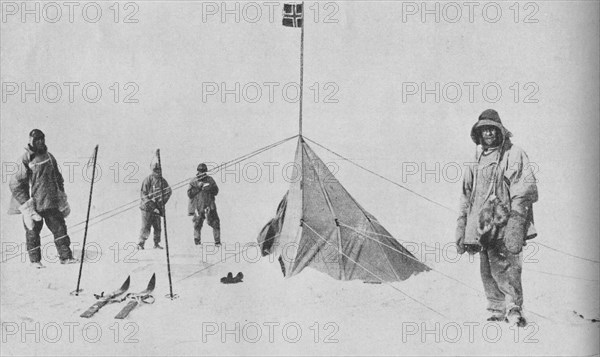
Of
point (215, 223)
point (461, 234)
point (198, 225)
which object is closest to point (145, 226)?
point (198, 225)

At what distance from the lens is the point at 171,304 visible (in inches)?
155

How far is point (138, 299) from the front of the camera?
3.93 m

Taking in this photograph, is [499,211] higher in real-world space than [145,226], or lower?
higher

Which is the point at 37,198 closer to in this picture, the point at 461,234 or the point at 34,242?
the point at 34,242

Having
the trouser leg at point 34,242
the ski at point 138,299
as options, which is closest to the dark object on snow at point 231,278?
the ski at point 138,299

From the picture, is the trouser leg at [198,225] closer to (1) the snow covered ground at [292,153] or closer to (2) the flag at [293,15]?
(1) the snow covered ground at [292,153]

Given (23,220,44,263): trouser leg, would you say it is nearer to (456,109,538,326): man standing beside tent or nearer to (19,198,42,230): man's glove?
(19,198,42,230): man's glove

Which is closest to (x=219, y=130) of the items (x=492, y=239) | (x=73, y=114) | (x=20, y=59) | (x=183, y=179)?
(x=183, y=179)

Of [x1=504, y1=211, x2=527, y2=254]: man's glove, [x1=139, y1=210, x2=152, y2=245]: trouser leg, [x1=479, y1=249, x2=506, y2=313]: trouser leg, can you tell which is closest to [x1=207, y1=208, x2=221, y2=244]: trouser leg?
[x1=139, y1=210, x2=152, y2=245]: trouser leg

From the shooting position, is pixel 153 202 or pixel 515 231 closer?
pixel 515 231

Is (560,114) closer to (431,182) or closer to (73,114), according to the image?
(431,182)

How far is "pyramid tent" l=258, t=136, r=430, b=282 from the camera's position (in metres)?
3.92

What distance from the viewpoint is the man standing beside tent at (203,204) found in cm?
402

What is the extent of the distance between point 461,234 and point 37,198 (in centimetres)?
250
